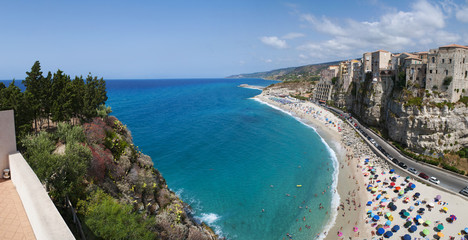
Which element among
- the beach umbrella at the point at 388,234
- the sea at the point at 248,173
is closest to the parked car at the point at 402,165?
the sea at the point at 248,173

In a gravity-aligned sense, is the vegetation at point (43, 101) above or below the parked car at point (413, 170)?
above

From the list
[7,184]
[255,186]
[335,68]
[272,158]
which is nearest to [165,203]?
[7,184]

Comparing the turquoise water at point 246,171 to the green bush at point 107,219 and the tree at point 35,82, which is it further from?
the tree at point 35,82

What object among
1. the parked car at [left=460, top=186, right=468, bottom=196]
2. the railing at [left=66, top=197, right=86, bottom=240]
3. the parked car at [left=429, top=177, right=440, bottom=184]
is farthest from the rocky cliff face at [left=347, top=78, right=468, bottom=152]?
the railing at [left=66, top=197, right=86, bottom=240]

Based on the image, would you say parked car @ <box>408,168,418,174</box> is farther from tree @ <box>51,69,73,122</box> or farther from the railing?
tree @ <box>51,69,73,122</box>

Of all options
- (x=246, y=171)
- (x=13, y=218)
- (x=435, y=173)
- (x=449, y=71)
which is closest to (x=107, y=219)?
(x=13, y=218)

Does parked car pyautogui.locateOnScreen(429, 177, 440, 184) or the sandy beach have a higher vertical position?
parked car pyautogui.locateOnScreen(429, 177, 440, 184)
